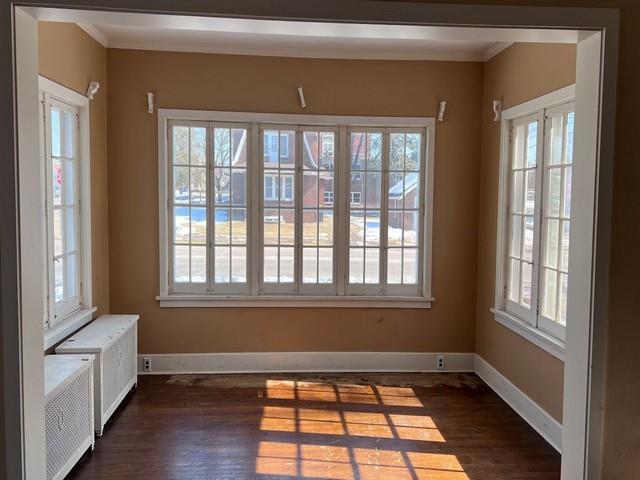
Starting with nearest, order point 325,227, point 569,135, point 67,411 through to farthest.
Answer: point 67,411 < point 569,135 < point 325,227

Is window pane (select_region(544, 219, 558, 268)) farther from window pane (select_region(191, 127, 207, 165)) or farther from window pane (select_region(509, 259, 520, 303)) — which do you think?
window pane (select_region(191, 127, 207, 165))

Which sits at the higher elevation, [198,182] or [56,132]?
[56,132]

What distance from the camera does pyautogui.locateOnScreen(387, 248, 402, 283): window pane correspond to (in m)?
4.88

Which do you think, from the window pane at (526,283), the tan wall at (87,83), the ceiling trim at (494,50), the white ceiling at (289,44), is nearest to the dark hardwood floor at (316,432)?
the window pane at (526,283)

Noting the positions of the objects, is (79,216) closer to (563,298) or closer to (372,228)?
(372,228)

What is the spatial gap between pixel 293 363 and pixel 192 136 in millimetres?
2224

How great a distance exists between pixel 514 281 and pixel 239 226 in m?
2.37

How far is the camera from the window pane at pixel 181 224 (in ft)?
15.4

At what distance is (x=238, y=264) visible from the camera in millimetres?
4781

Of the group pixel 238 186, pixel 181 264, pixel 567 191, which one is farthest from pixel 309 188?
pixel 567 191

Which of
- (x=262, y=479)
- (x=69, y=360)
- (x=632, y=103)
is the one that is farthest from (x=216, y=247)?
(x=632, y=103)

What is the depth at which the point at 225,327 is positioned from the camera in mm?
4781

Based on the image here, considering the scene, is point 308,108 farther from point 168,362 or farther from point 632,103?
point 632,103

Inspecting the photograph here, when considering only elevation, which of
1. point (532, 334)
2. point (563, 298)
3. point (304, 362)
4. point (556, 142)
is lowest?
point (304, 362)
